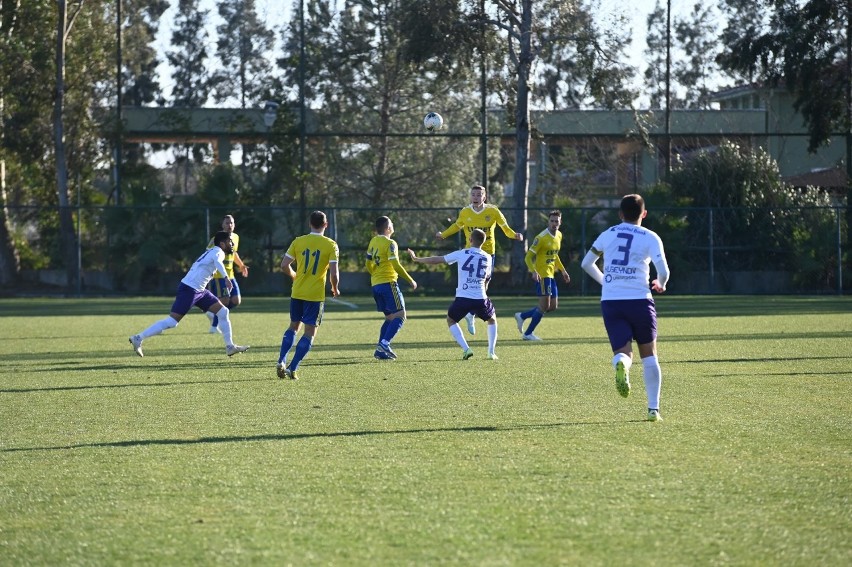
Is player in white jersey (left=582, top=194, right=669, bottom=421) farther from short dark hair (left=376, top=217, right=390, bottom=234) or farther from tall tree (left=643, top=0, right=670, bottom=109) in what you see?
tall tree (left=643, top=0, right=670, bottom=109)

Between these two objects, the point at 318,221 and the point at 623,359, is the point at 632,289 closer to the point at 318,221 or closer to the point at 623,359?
the point at 623,359

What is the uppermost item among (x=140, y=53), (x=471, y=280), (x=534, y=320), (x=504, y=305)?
(x=140, y=53)

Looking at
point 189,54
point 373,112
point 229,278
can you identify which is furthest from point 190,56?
point 229,278

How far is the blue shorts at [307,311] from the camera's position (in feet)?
40.9

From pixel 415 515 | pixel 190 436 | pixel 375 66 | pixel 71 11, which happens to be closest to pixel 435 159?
pixel 375 66

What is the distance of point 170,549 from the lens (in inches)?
211

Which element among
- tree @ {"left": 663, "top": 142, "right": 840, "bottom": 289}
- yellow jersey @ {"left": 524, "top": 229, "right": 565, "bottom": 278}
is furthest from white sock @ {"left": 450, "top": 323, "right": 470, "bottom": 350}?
tree @ {"left": 663, "top": 142, "right": 840, "bottom": 289}

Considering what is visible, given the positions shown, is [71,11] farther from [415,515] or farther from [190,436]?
[415,515]

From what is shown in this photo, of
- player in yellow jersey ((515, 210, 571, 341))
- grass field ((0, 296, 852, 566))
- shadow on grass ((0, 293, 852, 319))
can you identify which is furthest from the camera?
shadow on grass ((0, 293, 852, 319))

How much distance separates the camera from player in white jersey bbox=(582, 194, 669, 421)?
29.5 feet

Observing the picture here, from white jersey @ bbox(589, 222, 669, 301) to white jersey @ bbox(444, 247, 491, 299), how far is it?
496cm

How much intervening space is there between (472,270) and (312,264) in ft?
7.54

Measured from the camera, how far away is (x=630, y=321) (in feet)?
29.6

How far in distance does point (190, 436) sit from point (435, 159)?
33.6 meters
